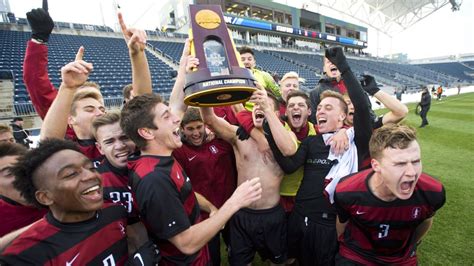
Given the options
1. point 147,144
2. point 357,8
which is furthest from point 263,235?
point 357,8

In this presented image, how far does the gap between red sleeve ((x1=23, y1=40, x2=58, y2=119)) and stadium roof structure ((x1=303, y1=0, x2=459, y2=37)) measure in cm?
4565

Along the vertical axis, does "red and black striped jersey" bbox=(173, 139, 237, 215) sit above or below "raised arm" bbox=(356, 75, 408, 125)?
below

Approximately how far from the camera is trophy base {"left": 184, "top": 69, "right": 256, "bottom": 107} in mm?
1607

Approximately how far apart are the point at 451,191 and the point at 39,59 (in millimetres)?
6155

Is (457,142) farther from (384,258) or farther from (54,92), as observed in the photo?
(54,92)

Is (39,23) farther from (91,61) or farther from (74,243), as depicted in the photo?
(91,61)

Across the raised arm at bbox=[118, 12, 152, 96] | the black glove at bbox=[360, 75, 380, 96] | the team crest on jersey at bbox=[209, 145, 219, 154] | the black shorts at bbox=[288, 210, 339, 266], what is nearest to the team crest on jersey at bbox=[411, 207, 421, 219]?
the black shorts at bbox=[288, 210, 339, 266]

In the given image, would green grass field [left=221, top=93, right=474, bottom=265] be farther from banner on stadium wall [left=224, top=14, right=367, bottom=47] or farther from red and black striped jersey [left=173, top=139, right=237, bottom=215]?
banner on stadium wall [left=224, top=14, right=367, bottom=47]

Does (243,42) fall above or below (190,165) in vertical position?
above

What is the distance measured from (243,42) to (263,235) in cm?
2988

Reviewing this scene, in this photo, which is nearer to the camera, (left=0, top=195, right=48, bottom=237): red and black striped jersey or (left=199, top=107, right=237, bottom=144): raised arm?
(left=0, top=195, right=48, bottom=237): red and black striped jersey

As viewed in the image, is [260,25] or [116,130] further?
[260,25]

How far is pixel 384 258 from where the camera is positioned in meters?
2.00

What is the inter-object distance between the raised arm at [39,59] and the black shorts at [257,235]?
80.9 inches
